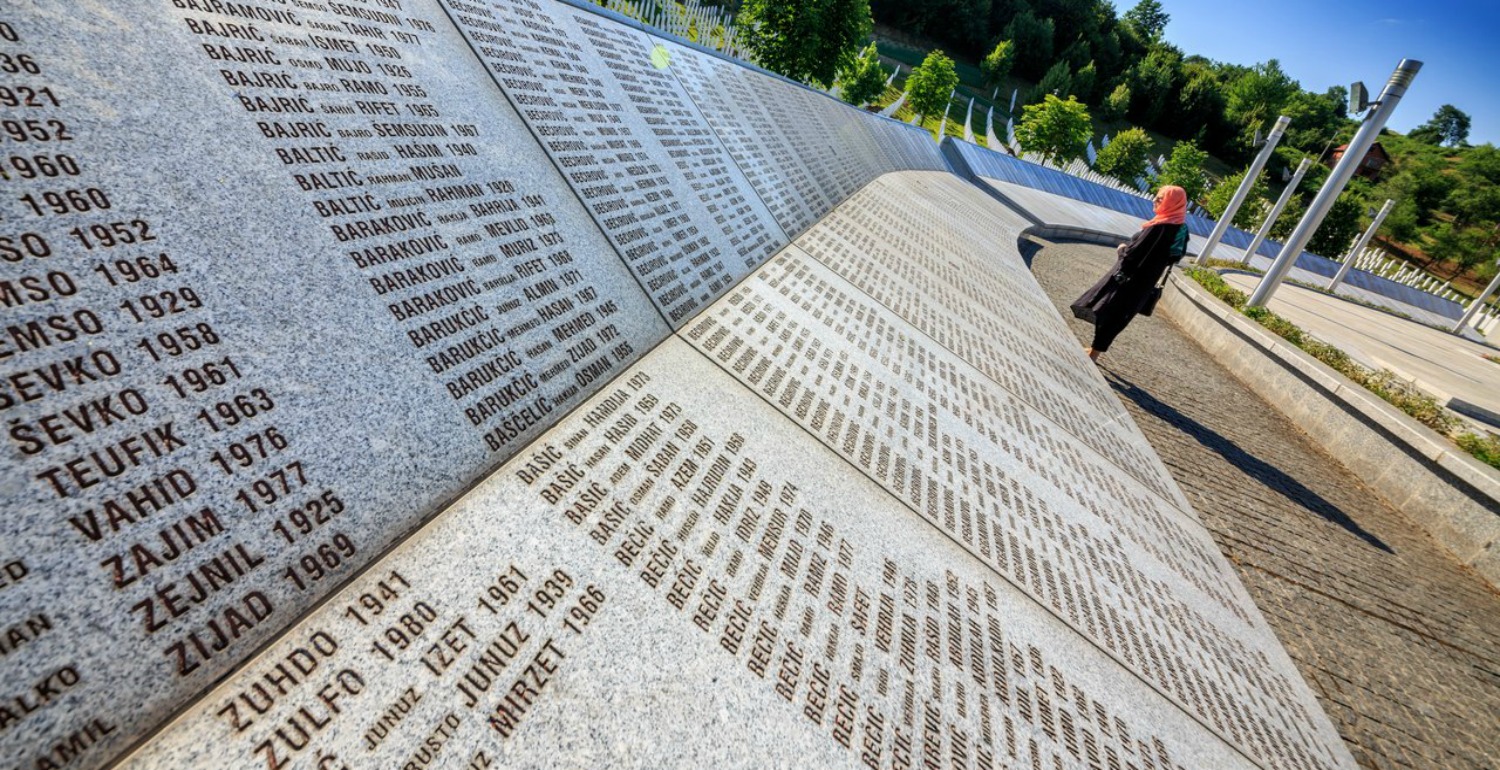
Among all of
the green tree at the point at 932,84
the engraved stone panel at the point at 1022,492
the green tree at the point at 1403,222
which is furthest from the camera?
the green tree at the point at 1403,222

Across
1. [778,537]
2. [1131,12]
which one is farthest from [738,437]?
[1131,12]

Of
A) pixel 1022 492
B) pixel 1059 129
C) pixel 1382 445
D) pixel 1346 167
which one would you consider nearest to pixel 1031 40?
pixel 1059 129

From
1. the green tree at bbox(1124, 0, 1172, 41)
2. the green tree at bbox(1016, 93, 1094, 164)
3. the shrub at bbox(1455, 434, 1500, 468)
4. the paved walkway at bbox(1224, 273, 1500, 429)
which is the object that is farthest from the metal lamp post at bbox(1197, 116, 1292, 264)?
the green tree at bbox(1124, 0, 1172, 41)

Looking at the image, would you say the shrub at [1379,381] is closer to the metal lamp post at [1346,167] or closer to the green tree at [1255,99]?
the metal lamp post at [1346,167]

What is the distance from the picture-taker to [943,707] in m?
1.97

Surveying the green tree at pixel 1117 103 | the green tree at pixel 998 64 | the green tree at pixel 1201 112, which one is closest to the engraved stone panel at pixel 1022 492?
the green tree at pixel 998 64

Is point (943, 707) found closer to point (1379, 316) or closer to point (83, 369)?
point (83, 369)

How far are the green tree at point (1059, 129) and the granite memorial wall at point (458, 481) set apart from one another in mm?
45984

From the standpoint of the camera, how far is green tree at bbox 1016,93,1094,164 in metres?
40.8

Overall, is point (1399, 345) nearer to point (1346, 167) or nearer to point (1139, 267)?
point (1346, 167)

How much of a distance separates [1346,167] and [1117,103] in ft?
245

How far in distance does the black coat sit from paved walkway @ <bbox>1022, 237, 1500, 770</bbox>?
3.50 feet

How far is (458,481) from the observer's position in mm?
1880

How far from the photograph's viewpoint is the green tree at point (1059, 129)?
134ft
